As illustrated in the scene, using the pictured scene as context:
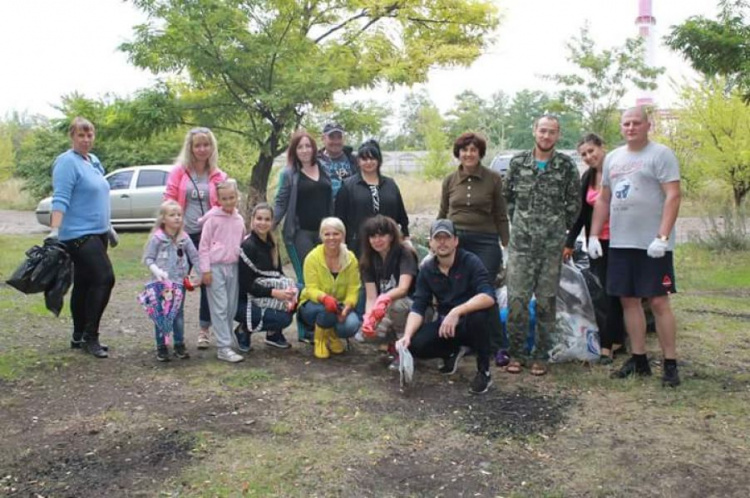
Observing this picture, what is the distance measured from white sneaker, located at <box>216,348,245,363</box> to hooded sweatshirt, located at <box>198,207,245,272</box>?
0.61 metres

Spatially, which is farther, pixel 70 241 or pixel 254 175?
pixel 254 175

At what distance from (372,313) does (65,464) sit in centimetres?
207

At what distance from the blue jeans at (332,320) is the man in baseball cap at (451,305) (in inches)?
24.8

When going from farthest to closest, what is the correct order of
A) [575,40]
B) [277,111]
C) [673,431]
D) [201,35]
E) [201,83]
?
[575,40], [201,83], [277,111], [201,35], [673,431]

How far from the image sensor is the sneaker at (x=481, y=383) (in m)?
4.22

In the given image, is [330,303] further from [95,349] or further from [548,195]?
[95,349]

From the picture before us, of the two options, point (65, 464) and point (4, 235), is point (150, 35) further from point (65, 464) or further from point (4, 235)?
point (65, 464)

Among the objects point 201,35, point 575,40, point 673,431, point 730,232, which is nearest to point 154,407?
point 673,431

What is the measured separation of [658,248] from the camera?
4.04 meters

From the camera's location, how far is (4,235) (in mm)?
14734

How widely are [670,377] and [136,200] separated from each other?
12.7 m

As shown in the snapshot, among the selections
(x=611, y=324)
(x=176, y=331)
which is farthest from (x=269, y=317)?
(x=611, y=324)

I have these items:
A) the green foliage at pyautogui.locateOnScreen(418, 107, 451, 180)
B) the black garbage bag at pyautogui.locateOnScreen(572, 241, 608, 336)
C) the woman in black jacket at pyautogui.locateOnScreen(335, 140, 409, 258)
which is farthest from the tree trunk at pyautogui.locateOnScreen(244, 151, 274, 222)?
the green foliage at pyautogui.locateOnScreen(418, 107, 451, 180)

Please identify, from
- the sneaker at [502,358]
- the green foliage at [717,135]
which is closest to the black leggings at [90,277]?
the sneaker at [502,358]
